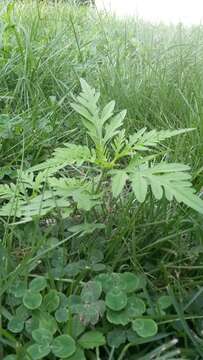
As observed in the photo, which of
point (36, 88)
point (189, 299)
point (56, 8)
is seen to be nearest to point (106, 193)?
point (189, 299)

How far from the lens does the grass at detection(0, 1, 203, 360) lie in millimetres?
933

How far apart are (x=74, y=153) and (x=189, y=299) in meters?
0.35

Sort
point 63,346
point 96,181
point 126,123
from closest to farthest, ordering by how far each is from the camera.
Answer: point 63,346
point 96,181
point 126,123

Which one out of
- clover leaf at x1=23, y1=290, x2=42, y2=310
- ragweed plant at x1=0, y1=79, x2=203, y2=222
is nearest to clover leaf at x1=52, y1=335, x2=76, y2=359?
clover leaf at x1=23, y1=290, x2=42, y2=310

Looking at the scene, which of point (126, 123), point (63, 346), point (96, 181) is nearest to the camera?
point (63, 346)

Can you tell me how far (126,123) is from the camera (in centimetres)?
152

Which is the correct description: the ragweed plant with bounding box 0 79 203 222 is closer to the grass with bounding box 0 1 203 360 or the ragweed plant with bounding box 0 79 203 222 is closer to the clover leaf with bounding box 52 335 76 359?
the grass with bounding box 0 1 203 360

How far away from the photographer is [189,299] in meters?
0.89

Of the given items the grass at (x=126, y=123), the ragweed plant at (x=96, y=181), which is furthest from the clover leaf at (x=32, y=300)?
the ragweed plant at (x=96, y=181)

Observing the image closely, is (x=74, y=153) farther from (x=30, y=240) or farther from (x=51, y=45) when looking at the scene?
(x=51, y=45)

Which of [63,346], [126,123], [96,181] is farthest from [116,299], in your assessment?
[126,123]

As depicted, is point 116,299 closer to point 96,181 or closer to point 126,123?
point 96,181

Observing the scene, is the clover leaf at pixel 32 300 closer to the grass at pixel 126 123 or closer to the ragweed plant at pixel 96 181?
the grass at pixel 126 123

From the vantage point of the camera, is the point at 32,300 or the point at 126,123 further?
the point at 126,123
